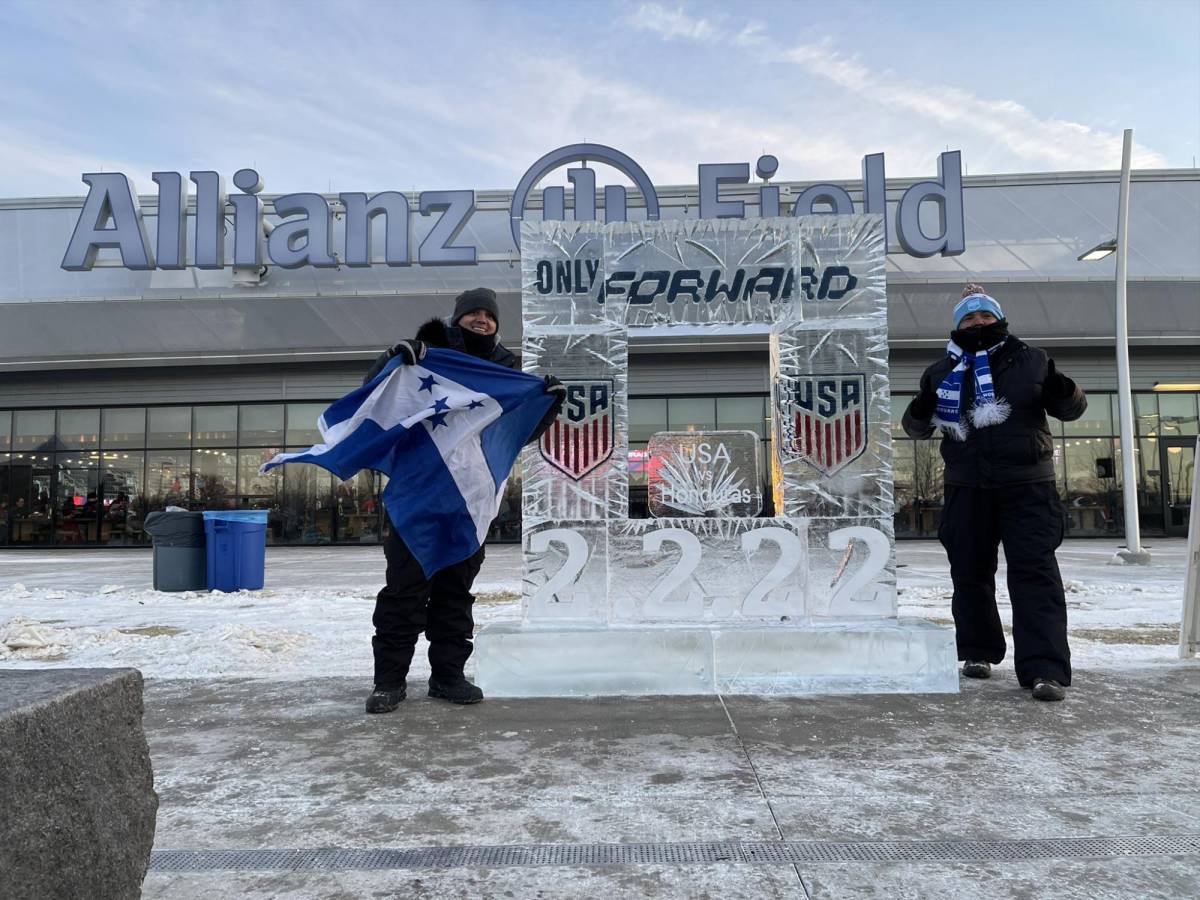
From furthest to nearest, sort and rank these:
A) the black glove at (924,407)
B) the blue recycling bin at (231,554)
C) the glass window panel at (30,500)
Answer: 1. the glass window panel at (30,500)
2. the blue recycling bin at (231,554)
3. the black glove at (924,407)

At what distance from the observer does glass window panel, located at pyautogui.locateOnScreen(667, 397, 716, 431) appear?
61.1 feet

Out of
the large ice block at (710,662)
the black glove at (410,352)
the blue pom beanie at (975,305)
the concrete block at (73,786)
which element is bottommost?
the large ice block at (710,662)

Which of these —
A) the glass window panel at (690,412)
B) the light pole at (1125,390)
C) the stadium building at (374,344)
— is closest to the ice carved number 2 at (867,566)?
the light pole at (1125,390)

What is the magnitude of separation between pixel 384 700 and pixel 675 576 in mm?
1527

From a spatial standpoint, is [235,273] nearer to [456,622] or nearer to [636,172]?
[636,172]

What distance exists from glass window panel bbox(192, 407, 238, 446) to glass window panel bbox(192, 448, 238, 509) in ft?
0.79

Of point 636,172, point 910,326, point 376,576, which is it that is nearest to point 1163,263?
point 910,326

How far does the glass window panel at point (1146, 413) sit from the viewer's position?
1894 centimetres

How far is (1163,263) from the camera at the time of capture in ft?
59.0

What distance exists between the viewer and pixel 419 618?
12.5ft

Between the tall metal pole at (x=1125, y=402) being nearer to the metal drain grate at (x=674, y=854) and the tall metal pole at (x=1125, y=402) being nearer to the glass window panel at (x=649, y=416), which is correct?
the glass window panel at (x=649, y=416)

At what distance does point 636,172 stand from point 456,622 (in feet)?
49.2

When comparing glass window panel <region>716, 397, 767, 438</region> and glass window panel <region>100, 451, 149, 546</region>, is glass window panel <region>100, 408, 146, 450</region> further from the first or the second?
glass window panel <region>716, 397, 767, 438</region>

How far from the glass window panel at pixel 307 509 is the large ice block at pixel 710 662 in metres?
16.9
